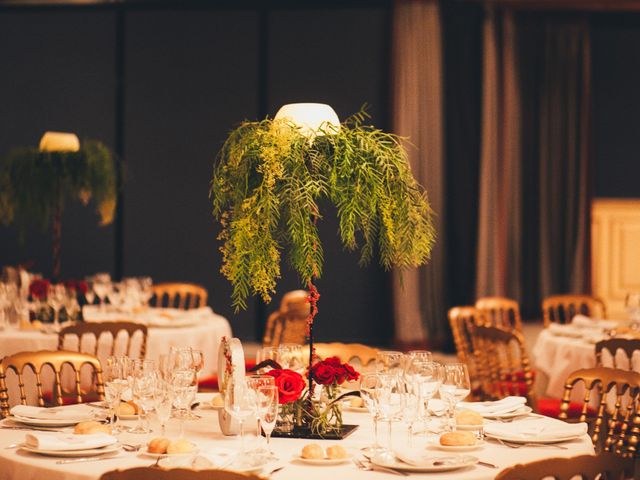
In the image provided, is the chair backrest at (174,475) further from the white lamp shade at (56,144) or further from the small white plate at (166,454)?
the white lamp shade at (56,144)

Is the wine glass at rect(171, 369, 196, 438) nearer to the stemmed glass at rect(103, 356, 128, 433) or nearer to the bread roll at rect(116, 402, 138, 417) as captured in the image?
the stemmed glass at rect(103, 356, 128, 433)

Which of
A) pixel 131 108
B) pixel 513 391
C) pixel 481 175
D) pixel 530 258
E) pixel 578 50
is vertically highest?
pixel 578 50

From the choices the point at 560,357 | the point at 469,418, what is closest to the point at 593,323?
the point at 560,357

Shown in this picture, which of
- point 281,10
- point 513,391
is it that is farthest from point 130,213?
point 513,391

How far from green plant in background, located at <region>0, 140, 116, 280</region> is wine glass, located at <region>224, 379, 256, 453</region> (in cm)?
423

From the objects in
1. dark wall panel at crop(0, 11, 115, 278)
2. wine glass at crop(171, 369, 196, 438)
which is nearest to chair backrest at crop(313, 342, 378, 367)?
wine glass at crop(171, 369, 196, 438)

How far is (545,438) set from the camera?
2.68 meters

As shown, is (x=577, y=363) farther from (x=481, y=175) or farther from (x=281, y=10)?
(x=281, y=10)

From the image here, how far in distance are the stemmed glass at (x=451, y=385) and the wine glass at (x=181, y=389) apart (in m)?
0.71

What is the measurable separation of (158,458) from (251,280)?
1.98 ft

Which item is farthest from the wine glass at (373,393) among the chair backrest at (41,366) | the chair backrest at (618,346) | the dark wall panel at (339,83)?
the dark wall panel at (339,83)

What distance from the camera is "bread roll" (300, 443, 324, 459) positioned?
2453mm

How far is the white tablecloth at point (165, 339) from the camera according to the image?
5.06m

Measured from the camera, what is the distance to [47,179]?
6555 millimetres
